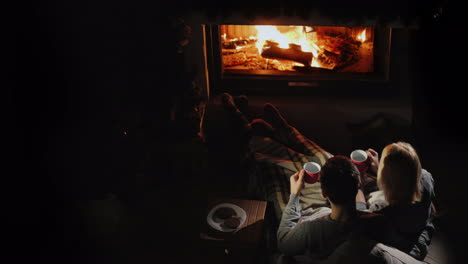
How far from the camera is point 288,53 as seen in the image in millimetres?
4430

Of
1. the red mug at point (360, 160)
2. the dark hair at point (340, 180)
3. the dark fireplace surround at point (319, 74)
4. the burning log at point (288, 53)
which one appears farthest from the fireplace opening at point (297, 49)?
the dark hair at point (340, 180)

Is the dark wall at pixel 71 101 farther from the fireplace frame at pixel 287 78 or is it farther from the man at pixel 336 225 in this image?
the man at pixel 336 225

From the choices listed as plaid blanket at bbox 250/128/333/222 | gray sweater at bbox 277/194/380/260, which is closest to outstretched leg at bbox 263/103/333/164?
plaid blanket at bbox 250/128/333/222

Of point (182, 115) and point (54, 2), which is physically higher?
point (54, 2)

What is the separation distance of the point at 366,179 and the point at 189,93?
6.68ft

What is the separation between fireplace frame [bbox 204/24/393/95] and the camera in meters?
4.24

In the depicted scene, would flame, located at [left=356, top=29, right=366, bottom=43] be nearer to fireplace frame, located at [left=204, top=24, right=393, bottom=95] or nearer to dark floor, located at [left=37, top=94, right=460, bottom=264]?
fireplace frame, located at [left=204, top=24, right=393, bottom=95]

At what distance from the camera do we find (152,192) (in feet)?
12.6

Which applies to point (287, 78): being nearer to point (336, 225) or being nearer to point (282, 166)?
point (282, 166)

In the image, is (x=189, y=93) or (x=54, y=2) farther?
(x=189, y=93)

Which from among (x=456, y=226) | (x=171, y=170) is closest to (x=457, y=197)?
(x=456, y=226)

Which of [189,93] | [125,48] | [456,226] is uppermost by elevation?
[125,48]

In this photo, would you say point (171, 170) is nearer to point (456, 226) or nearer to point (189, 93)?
point (189, 93)

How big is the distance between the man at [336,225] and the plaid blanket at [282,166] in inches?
21.6
